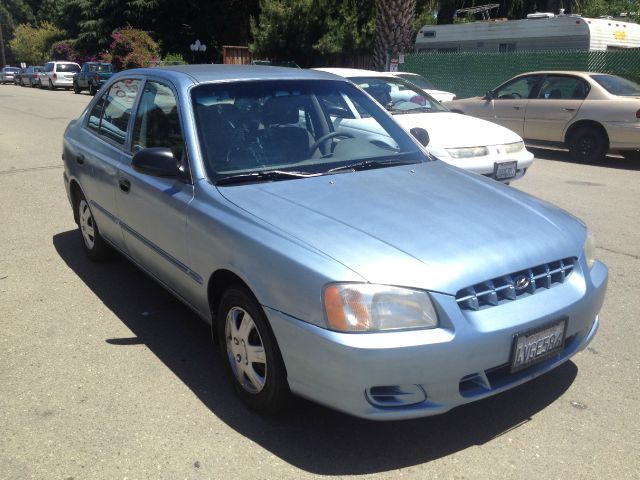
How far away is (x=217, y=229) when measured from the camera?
10.6 feet

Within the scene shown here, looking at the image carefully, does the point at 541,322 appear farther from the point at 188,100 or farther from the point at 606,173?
the point at 606,173

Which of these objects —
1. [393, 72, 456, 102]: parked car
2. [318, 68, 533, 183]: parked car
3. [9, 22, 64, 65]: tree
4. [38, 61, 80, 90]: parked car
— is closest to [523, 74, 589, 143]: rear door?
[393, 72, 456, 102]: parked car

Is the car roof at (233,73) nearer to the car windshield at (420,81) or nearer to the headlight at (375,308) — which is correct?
the headlight at (375,308)

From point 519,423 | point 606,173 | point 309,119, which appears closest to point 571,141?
point 606,173

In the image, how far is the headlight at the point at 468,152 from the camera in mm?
7191

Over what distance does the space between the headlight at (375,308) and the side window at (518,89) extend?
10849mm

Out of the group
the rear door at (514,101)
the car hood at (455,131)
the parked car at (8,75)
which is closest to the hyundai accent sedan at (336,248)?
the car hood at (455,131)

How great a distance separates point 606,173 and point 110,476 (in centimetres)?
975

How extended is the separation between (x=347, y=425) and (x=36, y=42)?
210ft

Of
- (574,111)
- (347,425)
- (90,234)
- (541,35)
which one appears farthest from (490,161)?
(541,35)

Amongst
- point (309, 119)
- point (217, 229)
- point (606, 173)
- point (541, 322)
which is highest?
point (309, 119)

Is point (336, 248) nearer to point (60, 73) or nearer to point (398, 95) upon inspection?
point (398, 95)

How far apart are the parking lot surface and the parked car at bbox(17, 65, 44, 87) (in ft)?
134

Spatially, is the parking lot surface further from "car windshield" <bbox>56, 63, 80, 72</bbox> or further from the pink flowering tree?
"car windshield" <bbox>56, 63, 80, 72</bbox>
